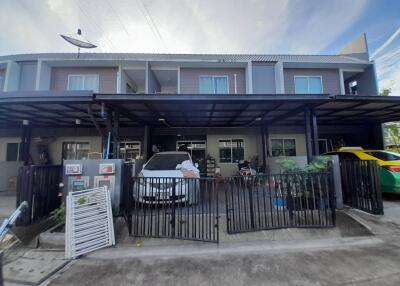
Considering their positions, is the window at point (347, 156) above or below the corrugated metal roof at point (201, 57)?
below

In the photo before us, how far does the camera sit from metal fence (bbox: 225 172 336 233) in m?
3.75

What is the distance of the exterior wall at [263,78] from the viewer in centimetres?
1015

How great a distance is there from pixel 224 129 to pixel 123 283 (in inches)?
328

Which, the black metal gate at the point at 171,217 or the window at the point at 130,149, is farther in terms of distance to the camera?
the window at the point at 130,149

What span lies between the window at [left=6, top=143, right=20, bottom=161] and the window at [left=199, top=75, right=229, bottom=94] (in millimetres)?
10201

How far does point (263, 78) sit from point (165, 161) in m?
7.46

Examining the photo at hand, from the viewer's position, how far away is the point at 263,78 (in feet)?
33.6

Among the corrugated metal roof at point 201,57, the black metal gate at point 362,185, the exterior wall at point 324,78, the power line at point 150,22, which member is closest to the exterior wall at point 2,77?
the corrugated metal roof at point 201,57

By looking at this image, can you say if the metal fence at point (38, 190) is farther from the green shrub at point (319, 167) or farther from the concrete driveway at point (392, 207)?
the concrete driveway at point (392, 207)

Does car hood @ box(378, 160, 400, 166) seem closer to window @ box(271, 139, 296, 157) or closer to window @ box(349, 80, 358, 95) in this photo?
window @ box(271, 139, 296, 157)

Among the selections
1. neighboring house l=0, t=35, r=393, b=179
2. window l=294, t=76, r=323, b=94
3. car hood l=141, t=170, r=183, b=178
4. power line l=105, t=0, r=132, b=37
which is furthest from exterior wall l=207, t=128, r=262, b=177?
power line l=105, t=0, r=132, b=37

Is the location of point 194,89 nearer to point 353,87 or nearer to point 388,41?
point 353,87

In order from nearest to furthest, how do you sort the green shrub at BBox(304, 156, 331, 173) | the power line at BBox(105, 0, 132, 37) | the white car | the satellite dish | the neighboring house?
1. the white car
2. the green shrub at BBox(304, 156, 331, 173)
3. the power line at BBox(105, 0, 132, 37)
4. the satellite dish
5. the neighboring house

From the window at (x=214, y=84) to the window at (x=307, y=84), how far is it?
157 inches
